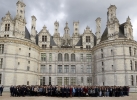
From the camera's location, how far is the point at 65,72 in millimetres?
46375

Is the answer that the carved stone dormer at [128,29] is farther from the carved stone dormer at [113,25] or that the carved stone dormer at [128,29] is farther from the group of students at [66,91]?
the group of students at [66,91]

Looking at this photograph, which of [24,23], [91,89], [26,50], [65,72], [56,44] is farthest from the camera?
[56,44]

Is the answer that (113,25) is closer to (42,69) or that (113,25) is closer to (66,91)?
(42,69)

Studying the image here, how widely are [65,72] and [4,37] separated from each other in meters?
18.5

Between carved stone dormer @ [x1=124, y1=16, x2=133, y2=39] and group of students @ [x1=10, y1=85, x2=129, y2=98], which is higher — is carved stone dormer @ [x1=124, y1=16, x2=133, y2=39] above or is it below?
above

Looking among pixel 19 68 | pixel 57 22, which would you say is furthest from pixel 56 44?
pixel 19 68

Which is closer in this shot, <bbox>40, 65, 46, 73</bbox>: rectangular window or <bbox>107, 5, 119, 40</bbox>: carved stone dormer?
<bbox>107, 5, 119, 40</bbox>: carved stone dormer

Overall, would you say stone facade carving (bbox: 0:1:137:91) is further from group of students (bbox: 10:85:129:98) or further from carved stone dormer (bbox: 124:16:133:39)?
group of students (bbox: 10:85:129:98)

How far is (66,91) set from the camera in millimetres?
24828

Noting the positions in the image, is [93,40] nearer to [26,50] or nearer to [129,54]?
[129,54]

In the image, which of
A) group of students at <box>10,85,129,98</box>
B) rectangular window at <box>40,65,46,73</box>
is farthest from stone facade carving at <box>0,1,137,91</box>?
group of students at <box>10,85,129,98</box>

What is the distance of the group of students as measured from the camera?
2544cm

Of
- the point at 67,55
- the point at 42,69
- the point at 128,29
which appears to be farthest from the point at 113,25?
the point at 42,69

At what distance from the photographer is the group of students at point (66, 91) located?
25.4 metres
